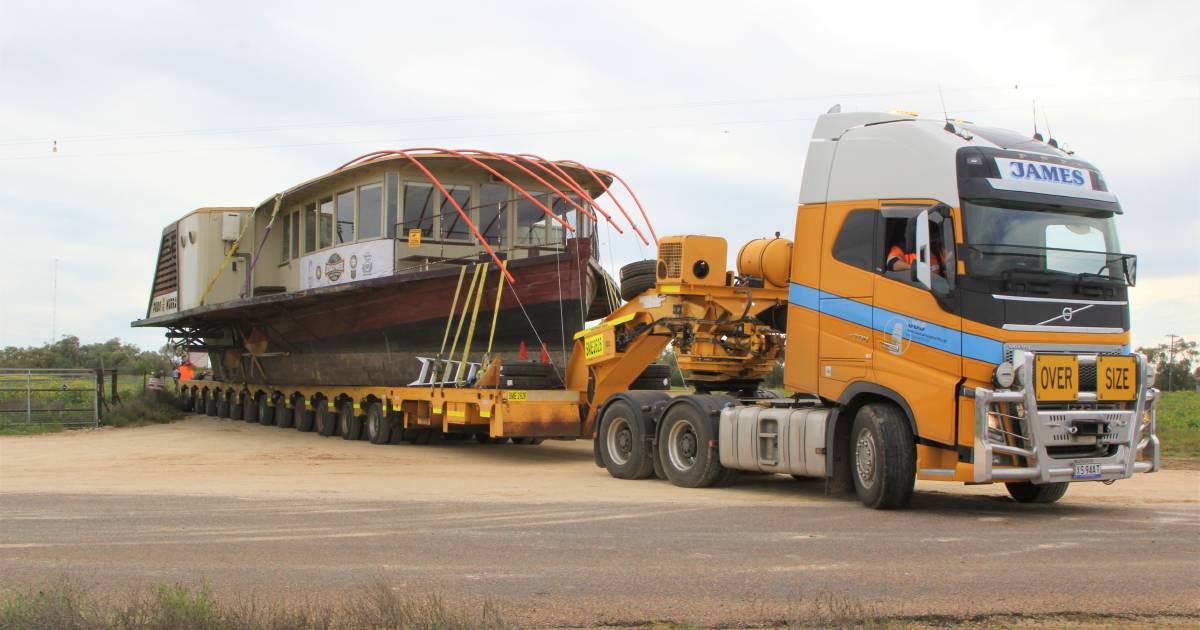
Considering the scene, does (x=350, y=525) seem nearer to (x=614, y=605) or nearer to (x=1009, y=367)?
(x=614, y=605)

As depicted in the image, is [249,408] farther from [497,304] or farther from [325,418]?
[497,304]

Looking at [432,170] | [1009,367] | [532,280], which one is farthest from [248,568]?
[432,170]

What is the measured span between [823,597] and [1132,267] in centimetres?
546

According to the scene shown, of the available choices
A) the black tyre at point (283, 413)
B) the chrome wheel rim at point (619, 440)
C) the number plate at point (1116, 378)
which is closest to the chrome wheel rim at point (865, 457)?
the number plate at point (1116, 378)

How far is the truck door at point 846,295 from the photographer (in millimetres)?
10461

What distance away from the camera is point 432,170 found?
62.1 feet

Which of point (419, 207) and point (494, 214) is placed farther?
point (494, 214)

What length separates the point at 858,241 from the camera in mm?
10609

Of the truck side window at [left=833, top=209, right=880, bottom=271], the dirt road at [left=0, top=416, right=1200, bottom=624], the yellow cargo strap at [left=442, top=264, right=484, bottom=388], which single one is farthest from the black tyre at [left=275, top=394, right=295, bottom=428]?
the truck side window at [left=833, top=209, right=880, bottom=271]

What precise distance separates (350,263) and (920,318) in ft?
39.8

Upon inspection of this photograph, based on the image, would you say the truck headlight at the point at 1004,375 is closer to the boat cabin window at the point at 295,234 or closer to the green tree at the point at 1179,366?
the boat cabin window at the point at 295,234

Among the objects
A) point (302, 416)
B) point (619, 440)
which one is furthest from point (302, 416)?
point (619, 440)

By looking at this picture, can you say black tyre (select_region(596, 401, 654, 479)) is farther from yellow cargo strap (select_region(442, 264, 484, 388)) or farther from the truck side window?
yellow cargo strap (select_region(442, 264, 484, 388))

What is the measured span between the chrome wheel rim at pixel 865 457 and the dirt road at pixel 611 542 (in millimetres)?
343
